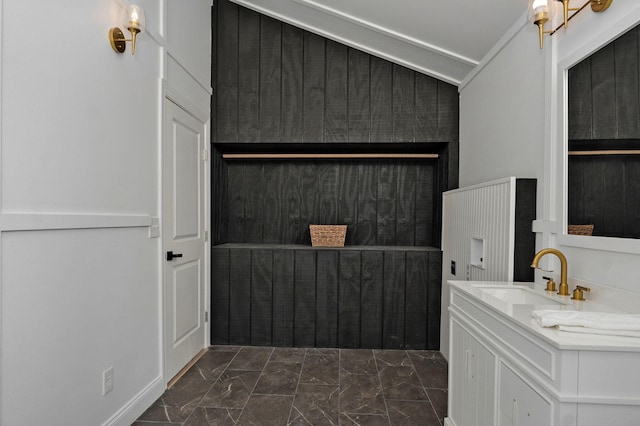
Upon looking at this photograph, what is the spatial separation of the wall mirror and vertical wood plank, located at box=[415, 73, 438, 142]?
1.52 meters

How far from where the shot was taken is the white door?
255 cm

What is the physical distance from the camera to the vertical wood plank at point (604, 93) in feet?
4.80

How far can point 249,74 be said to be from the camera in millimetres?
3340

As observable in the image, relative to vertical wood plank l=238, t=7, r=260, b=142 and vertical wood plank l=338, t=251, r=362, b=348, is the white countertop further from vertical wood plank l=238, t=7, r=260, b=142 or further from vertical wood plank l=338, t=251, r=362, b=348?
vertical wood plank l=238, t=7, r=260, b=142

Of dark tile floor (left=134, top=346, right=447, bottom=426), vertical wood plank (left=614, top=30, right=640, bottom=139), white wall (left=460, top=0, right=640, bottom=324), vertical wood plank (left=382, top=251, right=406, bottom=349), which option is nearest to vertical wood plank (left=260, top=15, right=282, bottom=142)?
vertical wood plank (left=382, top=251, right=406, bottom=349)

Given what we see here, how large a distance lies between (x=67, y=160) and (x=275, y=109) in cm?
202

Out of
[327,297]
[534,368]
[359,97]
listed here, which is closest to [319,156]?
[359,97]

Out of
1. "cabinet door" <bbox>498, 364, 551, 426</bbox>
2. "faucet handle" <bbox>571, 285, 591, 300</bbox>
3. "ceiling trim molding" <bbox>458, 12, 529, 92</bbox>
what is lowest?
"cabinet door" <bbox>498, 364, 551, 426</bbox>

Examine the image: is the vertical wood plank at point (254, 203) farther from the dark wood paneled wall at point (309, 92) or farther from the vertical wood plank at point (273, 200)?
the dark wood paneled wall at point (309, 92)

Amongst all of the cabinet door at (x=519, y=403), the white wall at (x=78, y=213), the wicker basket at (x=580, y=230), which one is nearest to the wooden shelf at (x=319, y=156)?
the white wall at (x=78, y=213)

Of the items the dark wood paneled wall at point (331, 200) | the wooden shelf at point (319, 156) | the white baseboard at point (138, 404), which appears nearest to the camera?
the white baseboard at point (138, 404)

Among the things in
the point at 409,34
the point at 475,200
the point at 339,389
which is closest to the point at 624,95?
the point at 475,200

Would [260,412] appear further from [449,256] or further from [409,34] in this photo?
[409,34]

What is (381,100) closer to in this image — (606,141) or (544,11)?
(544,11)
